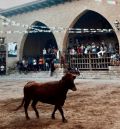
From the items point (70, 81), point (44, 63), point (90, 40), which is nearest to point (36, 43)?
point (44, 63)

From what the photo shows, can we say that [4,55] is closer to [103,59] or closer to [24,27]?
[24,27]

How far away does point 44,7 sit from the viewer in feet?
89.2

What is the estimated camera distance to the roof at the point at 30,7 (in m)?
26.2

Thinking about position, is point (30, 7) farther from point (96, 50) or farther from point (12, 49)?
point (96, 50)

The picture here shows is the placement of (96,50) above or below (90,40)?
below

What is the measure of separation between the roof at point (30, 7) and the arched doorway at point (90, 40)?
8.52ft

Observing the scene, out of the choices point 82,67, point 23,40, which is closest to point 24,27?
point 23,40

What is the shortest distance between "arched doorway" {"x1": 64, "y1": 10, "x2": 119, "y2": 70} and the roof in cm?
260

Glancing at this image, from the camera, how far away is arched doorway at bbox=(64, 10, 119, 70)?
2277 centimetres

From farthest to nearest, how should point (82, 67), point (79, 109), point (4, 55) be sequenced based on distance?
point (4, 55), point (82, 67), point (79, 109)

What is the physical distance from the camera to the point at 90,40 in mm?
26562

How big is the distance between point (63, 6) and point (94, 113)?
1793cm

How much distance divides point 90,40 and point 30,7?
19.7 ft

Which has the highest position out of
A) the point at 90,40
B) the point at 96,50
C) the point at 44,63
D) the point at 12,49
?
the point at 90,40
